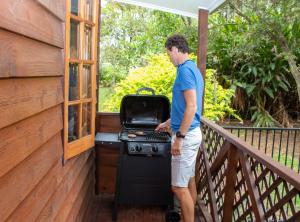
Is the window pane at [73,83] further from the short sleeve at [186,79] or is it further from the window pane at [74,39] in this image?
the short sleeve at [186,79]

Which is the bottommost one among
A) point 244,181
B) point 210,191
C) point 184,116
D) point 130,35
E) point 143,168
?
point 210,191

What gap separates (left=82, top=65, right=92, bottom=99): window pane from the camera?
2.51 meters

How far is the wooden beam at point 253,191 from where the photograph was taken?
1.90 metres

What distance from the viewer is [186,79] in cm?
258

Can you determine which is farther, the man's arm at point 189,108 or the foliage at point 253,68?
the foliage at point 253,68

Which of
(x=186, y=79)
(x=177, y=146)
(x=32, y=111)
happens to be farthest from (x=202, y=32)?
(x=32, y=111)

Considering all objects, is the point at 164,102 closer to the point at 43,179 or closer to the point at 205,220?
the point at 205,220

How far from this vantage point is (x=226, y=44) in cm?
872

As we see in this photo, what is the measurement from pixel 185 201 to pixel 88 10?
1.56 m

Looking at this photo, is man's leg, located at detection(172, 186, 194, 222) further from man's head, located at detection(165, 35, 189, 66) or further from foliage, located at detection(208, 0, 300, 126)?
foliage, located at detection(208, 0, 300, 126)

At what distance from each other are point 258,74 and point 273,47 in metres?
0.69

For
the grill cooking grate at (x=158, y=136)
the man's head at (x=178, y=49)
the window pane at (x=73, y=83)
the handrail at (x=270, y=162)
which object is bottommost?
the grill cooking grate at (x=158, y=136)

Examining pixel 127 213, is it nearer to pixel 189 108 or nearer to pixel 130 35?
pixel 189 108

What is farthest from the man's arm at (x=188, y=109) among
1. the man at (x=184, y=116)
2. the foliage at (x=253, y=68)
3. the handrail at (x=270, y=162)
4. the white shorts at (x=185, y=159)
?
the foliage at (x=253, y=68)
